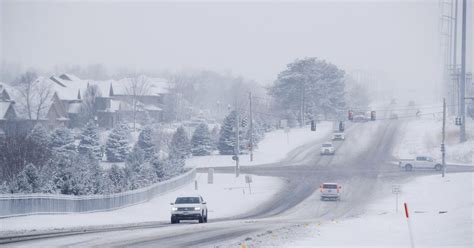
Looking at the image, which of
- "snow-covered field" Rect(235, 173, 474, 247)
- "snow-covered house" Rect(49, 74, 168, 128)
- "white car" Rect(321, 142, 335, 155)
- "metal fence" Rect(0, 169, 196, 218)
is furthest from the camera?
"snow-covered house" Rect(49, 74, 168, 128)

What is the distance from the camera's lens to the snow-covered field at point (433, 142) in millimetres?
100475

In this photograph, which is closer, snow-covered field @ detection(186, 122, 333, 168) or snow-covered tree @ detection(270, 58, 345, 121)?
snow-covered field @ detection(186, 122, 333, 168)

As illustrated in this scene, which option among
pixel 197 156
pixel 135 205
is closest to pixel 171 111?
pixel 197 156

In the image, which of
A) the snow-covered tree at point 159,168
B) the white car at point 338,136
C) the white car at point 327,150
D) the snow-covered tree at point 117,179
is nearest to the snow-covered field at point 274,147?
the white car at point 338,136

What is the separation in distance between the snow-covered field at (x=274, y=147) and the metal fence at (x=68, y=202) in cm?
4051

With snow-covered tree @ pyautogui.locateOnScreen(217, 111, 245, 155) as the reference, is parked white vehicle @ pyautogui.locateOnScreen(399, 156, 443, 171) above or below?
below

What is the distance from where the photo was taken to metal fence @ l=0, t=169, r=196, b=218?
35344 millimetres

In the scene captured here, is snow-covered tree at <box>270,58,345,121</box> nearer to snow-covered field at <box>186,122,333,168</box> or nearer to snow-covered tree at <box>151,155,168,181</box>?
snow-covered field at <box>186,122,333,168</box>

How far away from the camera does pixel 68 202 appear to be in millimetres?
42250

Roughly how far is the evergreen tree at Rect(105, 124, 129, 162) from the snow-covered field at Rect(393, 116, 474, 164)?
40278 mm

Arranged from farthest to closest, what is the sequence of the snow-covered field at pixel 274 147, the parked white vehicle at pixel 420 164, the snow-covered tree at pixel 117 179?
the snow-covered field at pixel 274 147 → the parked white vehicle at pixel 420 164 → the snow-covered tree at pixel 117 179

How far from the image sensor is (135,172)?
2386 inches

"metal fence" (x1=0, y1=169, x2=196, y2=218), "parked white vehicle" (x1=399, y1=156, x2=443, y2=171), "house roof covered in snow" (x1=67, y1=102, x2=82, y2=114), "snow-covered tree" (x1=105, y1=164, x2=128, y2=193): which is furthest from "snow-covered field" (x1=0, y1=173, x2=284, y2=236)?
"house roof covered in snow" (x1=67, y1=102, x2=82, y2=114)

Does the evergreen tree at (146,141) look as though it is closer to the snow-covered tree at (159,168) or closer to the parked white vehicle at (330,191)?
the snow-covered tree at (159,168)
